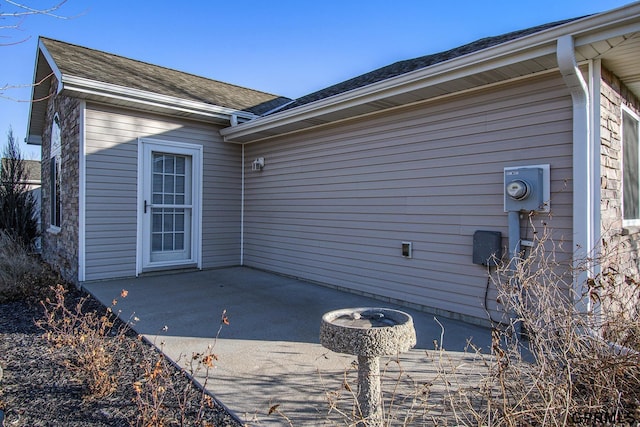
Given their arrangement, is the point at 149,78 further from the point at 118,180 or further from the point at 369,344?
the point at 369,344

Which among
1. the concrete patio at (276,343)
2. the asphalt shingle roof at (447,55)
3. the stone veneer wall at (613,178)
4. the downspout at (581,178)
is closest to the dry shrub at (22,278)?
the concrete patio at (276,343)

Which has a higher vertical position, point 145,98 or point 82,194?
point 145,98

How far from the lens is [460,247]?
4.38 m

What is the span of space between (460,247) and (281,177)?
3513mm

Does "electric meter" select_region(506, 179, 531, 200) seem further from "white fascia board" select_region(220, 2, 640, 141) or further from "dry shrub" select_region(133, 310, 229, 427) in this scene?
"dry shrub" select_region(133, 310, 229, 427)

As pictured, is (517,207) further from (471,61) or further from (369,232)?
(369,232)

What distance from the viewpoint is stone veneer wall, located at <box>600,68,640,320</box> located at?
11.7 feet

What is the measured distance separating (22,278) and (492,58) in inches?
262

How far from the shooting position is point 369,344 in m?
1.98

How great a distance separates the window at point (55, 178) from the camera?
24.6 feet

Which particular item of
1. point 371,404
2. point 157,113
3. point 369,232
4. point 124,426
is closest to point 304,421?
point 371,404

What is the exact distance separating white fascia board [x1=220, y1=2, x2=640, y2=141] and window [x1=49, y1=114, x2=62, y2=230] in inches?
189

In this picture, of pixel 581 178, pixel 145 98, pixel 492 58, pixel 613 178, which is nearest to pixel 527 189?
pixel 581 178

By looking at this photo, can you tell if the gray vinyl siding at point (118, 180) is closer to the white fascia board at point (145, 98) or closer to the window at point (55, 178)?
the white fascia board at point (145, 98)
